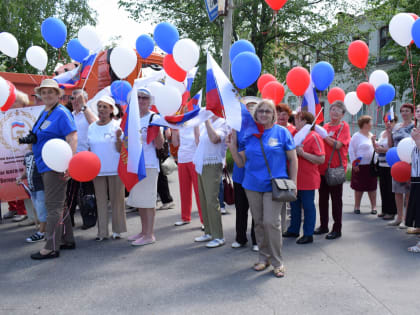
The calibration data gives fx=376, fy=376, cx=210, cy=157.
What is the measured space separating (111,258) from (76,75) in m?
4.21

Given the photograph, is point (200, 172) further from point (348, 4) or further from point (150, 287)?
point (348, 4)

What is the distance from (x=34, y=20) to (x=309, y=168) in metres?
20.1

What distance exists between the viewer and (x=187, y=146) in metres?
5.60

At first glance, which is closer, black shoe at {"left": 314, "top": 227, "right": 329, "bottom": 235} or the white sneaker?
the white sneaker

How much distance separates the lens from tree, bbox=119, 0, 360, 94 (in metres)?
15.9

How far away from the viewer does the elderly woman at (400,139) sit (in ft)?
18.4

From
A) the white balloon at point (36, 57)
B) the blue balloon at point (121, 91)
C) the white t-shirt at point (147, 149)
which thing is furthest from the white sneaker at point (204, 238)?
the white balloon at point (36, 57)

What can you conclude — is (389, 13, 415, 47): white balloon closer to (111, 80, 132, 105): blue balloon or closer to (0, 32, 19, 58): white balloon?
(111, 80, 132, 105): blue balloon

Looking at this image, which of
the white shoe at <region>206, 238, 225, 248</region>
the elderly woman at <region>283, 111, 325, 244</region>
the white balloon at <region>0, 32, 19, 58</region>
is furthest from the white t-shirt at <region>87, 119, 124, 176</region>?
the white balloon at <region>0, 32, 19, 58</region>

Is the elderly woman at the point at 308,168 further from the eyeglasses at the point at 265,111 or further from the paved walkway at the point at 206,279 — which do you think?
the eyeglasses at the point at 265,111

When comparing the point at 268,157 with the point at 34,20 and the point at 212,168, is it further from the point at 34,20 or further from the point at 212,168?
the point at 34,20

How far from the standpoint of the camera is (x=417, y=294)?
3.32 metres

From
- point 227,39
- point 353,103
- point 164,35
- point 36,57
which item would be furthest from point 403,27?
point 36,57

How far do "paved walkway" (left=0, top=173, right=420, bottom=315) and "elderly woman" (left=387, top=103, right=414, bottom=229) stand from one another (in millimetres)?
621
